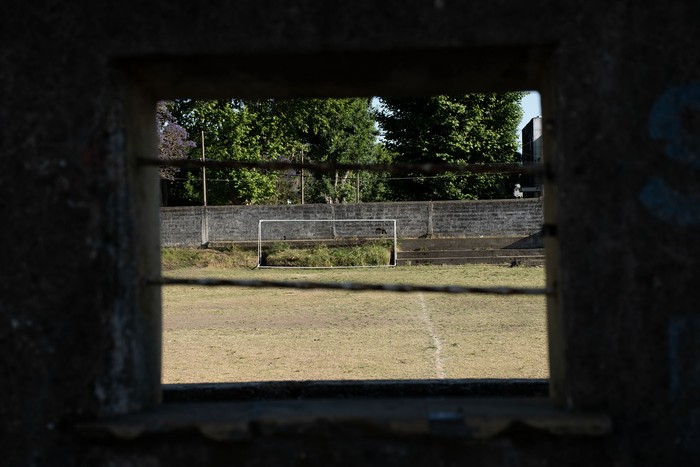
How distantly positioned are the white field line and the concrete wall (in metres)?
11.5

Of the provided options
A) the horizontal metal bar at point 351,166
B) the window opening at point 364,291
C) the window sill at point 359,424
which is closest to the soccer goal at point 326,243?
the window opening at point 364,291

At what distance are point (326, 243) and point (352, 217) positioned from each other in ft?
3.98

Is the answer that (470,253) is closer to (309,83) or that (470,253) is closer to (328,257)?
(328,257)

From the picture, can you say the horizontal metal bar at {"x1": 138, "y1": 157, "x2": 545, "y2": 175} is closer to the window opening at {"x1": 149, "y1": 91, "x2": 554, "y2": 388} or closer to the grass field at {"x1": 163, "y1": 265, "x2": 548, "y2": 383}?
the window opening at {"x1": 149, "y1": 91, "x2": 554, "y2": 388}

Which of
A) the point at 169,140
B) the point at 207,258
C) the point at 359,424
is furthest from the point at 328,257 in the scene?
the point at 359,424

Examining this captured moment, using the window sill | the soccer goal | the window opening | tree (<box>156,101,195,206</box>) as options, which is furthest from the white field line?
tree (<box>156,101,195,206</box>)

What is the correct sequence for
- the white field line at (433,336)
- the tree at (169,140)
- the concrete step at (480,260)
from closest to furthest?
1. the white field line at (433,336)
2. the concrete step at (480,260)
3. the tree at (169,140)

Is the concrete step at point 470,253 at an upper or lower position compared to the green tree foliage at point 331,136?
lower

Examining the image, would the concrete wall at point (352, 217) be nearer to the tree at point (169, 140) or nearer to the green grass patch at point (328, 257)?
the green grass patch at point (328, 257)

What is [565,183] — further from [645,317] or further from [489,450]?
[489,450]

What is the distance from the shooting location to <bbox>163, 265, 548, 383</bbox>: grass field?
19.1 ft

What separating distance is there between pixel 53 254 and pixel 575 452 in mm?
1209

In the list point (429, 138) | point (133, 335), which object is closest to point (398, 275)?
point (429, 138)

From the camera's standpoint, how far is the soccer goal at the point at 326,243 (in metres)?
21.2
